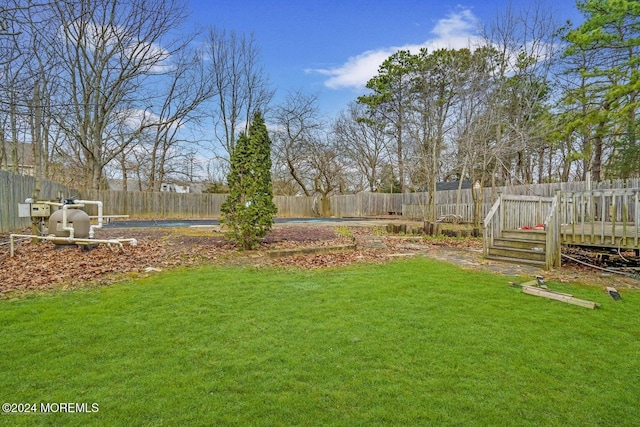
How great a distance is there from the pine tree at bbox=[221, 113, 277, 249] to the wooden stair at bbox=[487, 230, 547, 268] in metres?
4.93

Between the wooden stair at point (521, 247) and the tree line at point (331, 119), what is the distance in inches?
292

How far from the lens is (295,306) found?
3678 mm

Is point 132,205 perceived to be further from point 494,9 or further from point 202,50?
point 494,9

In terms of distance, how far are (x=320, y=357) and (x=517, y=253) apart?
570cm

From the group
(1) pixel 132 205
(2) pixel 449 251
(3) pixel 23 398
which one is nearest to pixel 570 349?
(3) pixel 23 398

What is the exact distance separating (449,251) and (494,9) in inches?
502

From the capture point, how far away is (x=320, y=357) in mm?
2477

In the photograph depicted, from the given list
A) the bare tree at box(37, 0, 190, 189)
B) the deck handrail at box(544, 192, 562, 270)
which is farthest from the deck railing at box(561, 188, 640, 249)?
the bare tree at box(37, 0, 190, 189)

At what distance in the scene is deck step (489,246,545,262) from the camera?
246 inches

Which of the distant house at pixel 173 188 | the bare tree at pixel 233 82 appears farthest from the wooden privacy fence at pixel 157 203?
the distant house at pixel 173 188

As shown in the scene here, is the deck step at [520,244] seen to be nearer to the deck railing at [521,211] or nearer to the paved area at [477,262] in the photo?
the paved area at [477,262]

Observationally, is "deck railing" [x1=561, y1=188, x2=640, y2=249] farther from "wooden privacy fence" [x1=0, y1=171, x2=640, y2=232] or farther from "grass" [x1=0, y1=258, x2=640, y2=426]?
"wooden privacy fence" [x1=0, y1=171, x2=640, y2=232]

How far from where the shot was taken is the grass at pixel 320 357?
6.11ft

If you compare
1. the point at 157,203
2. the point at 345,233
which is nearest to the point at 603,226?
the point at 345,233
